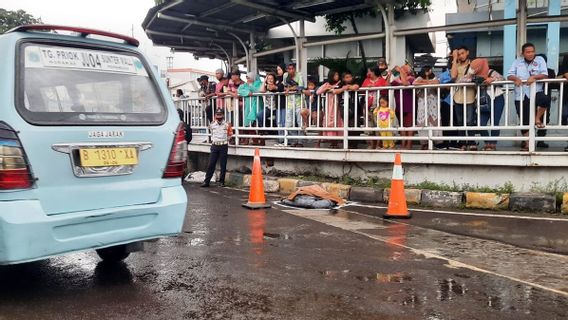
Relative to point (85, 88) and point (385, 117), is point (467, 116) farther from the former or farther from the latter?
point (85, 88)

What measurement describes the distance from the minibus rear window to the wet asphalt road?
4.18 ft

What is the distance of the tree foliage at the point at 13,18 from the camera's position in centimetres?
2975

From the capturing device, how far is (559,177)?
715cm

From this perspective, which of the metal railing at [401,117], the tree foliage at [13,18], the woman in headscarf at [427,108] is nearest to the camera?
the metal railing at [401,117]

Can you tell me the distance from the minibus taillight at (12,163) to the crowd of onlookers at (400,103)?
5.75 m

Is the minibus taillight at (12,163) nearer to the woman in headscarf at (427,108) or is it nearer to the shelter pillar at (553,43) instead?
the woman in headscarf at (427,108)

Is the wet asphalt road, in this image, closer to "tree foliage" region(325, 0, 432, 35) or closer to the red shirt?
the red shirt

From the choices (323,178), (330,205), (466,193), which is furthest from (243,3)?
(466,193)

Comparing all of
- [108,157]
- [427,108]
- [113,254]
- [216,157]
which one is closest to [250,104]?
[216,157]

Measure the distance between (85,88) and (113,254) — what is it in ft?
5.12

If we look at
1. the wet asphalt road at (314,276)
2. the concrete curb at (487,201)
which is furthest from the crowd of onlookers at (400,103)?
the wet asphalt road at (314,276)

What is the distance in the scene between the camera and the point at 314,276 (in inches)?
168

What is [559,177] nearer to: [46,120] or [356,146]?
[356,146]

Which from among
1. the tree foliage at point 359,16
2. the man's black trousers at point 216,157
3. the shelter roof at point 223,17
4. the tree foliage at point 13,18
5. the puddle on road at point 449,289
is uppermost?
the tree foliage at point 13,18
